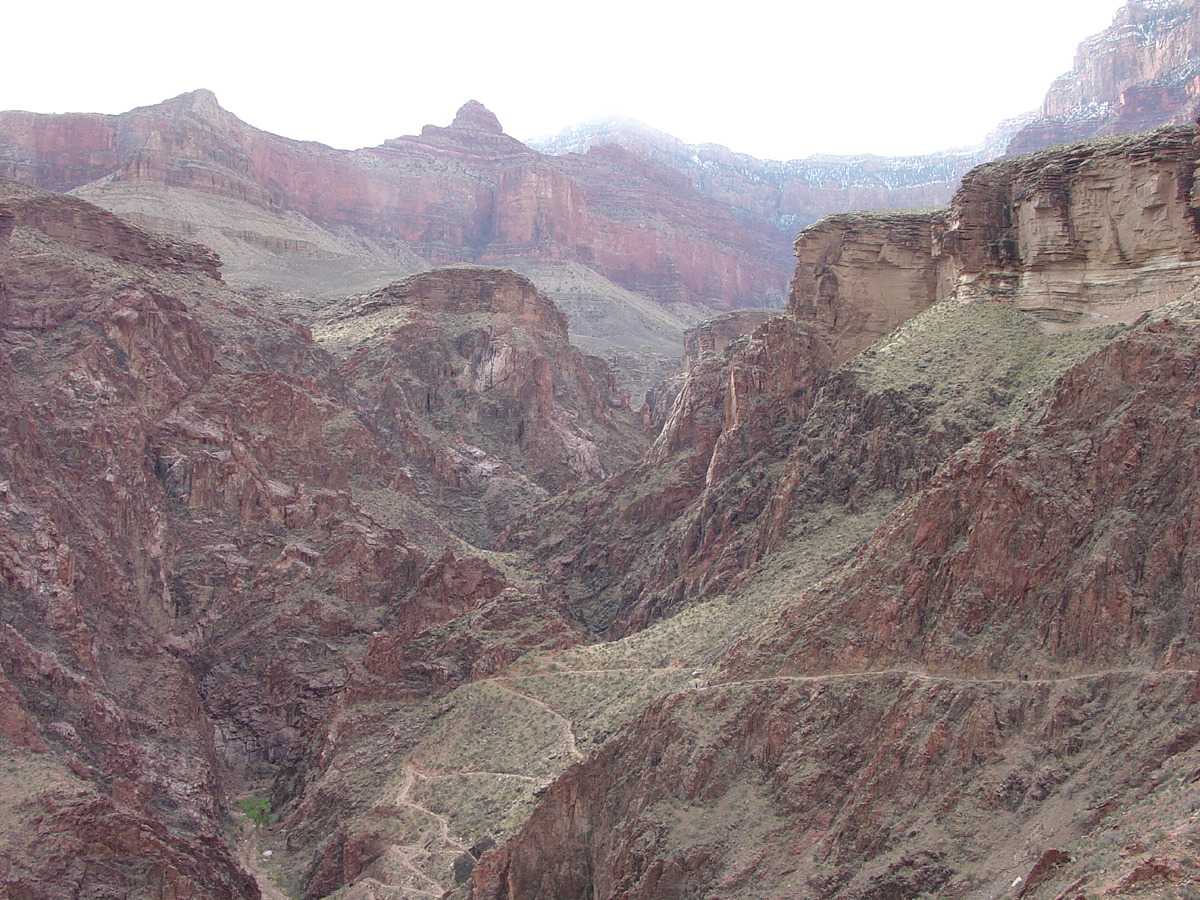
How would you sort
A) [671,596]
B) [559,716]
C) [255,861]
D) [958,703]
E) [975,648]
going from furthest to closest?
[671,596]
[559,716]
[255,861]
[975,648]
[958,703]

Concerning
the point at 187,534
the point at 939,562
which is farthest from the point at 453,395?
the point at 939,562

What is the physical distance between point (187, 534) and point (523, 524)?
112ft

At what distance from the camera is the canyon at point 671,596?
4500 centimetres

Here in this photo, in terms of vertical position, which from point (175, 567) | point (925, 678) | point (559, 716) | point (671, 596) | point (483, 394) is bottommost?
point (559, 716)

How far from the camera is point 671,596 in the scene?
8312 centimetres

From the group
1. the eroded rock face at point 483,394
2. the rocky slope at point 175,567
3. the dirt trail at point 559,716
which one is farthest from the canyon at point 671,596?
the eroded rock face at point 483,394

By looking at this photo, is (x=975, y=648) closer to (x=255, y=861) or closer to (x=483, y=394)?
(x=255, y=861)

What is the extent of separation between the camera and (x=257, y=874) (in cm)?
6512

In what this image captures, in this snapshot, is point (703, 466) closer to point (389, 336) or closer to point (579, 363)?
point (389, 336)

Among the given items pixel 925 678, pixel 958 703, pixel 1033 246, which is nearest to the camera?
pixel 958 703

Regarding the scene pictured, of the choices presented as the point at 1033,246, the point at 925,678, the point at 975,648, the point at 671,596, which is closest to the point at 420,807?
the point at 671,596

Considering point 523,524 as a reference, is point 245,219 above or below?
above

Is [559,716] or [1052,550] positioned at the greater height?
[1052,550]

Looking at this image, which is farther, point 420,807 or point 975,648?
point 420,807
